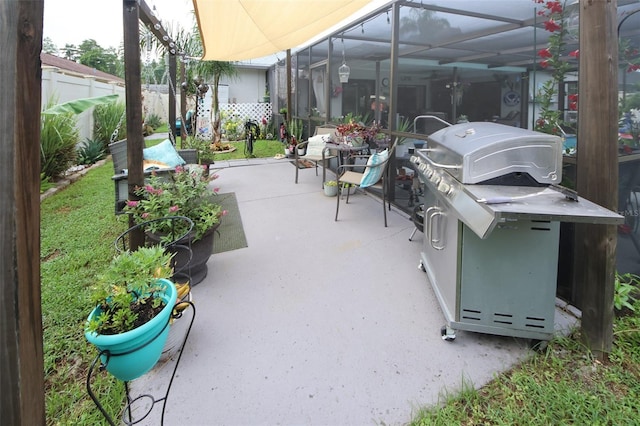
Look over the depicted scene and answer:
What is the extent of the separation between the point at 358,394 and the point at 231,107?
40.0 ft

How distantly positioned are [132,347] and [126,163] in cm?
314

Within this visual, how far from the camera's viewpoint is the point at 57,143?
568cm

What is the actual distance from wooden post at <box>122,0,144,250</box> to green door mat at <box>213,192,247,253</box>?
0.74 m

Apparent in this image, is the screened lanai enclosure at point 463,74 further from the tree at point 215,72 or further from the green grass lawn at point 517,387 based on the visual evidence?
the tree at point 215,72

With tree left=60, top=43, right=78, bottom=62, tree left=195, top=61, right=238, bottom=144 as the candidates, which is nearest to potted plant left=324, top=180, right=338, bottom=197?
tree left=195, top=61, right=238, bottom=144

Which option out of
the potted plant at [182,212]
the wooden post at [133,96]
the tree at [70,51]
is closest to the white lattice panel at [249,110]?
the wooden post at [133,96]

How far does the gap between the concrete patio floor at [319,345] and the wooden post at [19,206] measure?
810 millimetres

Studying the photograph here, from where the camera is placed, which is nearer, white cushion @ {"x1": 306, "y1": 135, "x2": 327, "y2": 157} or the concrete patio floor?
the concrete patio floor

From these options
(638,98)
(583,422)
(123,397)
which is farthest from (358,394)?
(638,98)

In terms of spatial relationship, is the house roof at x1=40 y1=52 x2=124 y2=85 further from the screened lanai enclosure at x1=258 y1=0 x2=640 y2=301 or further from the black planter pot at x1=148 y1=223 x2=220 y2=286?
the black planter pot at x1=148 y1=223 x2=220 y2=286

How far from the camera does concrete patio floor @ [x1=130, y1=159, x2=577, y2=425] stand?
1.55 meters

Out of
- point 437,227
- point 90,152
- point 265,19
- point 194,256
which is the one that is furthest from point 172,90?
point 437,227

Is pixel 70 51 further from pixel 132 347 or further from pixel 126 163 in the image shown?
pixel 132 347

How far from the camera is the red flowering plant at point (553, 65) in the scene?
2086mm
